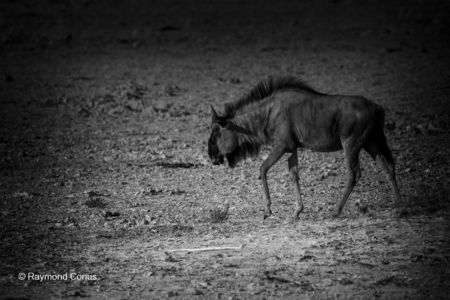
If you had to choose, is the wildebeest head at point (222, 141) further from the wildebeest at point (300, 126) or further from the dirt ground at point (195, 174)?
the dirt ground at point (195, 174)

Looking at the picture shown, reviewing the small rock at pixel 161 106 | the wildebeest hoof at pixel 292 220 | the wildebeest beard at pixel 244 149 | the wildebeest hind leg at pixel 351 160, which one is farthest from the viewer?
the small rock at pixel 161 106

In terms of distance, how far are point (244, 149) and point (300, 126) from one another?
106 centimetres

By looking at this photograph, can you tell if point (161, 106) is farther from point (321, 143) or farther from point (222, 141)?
point (321, 143)

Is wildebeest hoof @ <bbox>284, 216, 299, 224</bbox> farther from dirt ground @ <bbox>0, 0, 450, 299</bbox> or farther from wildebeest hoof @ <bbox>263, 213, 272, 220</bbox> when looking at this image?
wildebeest hoof @ <bbox>263, 213, 272, 220</bbox>

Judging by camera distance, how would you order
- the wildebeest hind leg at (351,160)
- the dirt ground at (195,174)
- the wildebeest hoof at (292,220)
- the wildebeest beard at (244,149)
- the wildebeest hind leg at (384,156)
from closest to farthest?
the dirt ground at (195,174), the wildebeest hoof at (292,220), the wildebeest hind leg at (351,160), the wildebeest hind leg at (384,156), the wildebeest beard at (244,149)

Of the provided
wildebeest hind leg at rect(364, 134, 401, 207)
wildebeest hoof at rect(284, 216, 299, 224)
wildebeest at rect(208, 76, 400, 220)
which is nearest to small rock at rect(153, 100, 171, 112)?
wildebeest at rect(208, 76, 400, 220)

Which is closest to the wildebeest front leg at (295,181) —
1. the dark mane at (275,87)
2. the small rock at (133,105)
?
the dark mane at (275,87)

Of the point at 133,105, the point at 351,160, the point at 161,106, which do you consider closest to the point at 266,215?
the point at 351,160

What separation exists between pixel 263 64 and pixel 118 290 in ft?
50.9

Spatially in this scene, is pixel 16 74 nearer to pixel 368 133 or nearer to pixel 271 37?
pixel 271 37

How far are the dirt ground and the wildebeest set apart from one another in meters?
0.57

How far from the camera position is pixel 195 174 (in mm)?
12477

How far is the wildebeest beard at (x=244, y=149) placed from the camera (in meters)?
10.7

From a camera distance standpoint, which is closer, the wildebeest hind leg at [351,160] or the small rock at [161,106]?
the wildebeest hind leg at [351,160]
